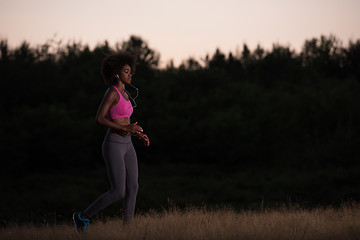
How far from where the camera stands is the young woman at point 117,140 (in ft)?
15.6

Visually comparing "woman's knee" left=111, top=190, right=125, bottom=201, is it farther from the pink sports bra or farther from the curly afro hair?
the curly afro hair

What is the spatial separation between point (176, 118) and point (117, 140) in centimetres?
2308

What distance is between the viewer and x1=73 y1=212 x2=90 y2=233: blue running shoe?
4848 mm

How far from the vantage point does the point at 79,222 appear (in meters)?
4.86

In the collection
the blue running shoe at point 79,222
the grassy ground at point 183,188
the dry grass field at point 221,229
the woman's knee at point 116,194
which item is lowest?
the grassy ground at point 183,188

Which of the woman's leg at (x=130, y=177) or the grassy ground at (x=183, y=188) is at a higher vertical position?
the woman's leg at (x=130, y=177)

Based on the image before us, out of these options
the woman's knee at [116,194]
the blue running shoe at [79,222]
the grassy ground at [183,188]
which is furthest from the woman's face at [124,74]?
the grassy ground at [183,188]

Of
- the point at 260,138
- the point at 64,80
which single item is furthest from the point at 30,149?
the point at 260,138

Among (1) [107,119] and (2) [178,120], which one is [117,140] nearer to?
(1) [107,119]

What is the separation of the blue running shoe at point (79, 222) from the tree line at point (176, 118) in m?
18.1

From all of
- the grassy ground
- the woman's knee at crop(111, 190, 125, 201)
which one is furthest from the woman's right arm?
the grassy ground

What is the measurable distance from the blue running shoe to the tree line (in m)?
18.1

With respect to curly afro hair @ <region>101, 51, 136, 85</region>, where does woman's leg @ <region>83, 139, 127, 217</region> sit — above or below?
below

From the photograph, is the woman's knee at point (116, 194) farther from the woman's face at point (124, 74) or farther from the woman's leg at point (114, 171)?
the woman's face at point (124, 74)
